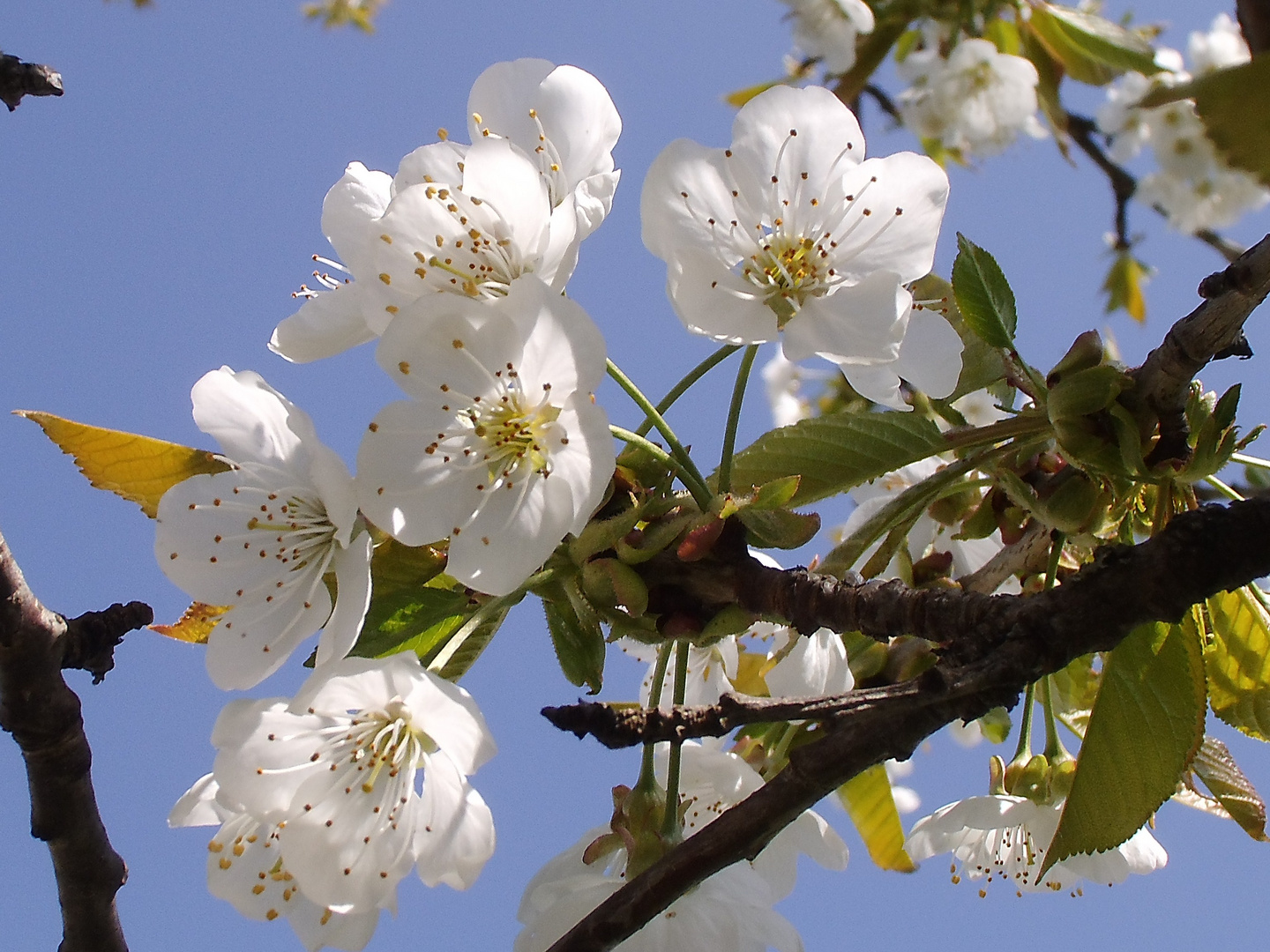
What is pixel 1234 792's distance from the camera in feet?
5.36

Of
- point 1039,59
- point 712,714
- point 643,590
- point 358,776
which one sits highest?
point 1039,59

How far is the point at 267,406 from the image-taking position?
4.61ft

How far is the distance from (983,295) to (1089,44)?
2654mm

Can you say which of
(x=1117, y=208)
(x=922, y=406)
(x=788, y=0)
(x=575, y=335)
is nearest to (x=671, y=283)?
(x=575, y=335)

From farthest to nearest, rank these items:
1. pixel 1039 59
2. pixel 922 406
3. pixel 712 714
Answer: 1. pixel 1039 59
2. pixel 922 406
3. pixel 712 714

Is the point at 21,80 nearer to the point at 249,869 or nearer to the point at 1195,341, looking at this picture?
the point at 249,869

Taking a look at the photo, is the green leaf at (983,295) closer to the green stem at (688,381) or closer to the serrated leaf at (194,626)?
the green stem at (688,381)

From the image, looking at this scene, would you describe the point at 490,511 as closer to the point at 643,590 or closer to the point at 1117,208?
the point at 643,590

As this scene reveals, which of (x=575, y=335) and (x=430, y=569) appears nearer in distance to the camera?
(x=575, y=335)

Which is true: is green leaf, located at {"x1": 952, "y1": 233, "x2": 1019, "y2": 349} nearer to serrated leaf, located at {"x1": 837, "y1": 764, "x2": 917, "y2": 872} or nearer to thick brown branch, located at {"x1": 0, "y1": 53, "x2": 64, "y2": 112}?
serrated leaf, located at {"x1": 837, "y1": 764, "x2": 917, "y2": 872}

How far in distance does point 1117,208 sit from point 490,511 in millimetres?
3696

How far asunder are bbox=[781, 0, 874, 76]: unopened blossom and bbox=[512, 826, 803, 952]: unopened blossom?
3.40 metres

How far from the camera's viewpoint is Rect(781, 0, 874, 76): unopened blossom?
397 centimetres

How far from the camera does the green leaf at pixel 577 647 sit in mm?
1413
